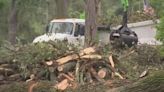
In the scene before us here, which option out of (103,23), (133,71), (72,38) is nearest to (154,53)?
(133,71)

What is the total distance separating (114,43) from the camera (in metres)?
17.0

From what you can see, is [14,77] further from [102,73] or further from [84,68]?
[102,73]

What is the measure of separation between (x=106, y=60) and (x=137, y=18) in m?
13.2

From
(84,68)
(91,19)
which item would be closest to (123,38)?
(91,19)

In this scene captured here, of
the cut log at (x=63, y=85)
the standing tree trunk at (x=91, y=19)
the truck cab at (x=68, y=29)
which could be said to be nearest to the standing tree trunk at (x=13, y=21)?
the truck cab at (x=68, y=29)

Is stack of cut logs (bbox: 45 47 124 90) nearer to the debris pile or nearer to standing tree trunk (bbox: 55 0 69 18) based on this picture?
the debris pile

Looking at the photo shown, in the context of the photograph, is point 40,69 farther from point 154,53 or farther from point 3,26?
point 3,26

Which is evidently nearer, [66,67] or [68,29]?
[66,67]

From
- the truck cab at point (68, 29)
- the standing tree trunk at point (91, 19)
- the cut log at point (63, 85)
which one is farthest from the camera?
the truck cab at point (68, 29)

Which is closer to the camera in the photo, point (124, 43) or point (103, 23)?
point (124, 43)

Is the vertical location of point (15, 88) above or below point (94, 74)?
below

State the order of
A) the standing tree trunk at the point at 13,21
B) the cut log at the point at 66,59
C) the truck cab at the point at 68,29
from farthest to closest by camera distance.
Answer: the standing tree trunk at the point at 13,21 → the truck cab at the point at 68,29 → the cut log at the point at 66,59

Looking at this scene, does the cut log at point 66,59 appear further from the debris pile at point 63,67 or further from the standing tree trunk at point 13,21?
the standing tree trunk at point 13,21

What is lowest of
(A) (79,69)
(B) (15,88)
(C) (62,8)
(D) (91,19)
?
(B) (15,88)
